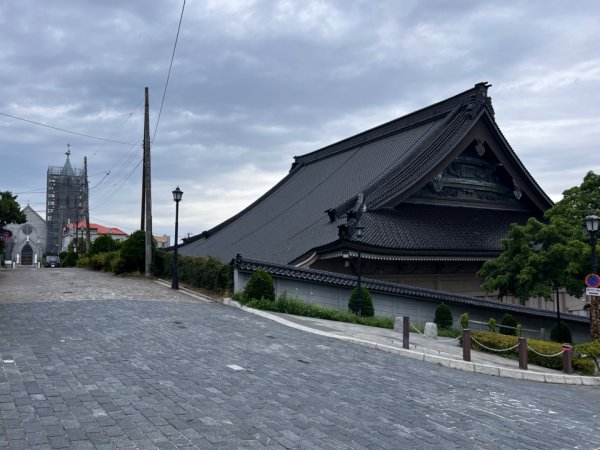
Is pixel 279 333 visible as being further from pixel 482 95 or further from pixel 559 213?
pixel 482 95

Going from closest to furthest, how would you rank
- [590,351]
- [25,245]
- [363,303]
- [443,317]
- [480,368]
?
[480,368] → [590,351] → [363,303] → [443,317] → [25,245]

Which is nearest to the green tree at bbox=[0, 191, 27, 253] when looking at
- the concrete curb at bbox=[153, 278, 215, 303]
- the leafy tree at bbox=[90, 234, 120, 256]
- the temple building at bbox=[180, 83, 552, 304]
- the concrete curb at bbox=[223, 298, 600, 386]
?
the concrete curb at bbox=[153, 278, 215, 303]

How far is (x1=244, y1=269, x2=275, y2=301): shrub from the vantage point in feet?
53.3

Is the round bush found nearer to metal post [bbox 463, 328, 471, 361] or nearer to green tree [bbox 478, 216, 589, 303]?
green tree [bbox 478, 216, 589, 303]

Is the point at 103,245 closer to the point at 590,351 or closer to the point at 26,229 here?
the point at 590,351

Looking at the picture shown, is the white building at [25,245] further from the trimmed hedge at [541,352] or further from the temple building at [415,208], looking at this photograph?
the trimmed hedge at [541,352]

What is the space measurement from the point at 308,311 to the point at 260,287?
1708 mm

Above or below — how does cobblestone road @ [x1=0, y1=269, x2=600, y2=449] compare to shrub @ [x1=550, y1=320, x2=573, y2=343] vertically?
above

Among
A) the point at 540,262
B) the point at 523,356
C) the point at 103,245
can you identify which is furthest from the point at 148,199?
the point at 523,356

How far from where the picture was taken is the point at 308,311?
53.2ft

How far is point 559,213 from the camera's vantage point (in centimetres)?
1953

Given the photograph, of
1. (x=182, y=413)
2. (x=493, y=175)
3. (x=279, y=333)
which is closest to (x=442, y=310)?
(x=279, y=333)

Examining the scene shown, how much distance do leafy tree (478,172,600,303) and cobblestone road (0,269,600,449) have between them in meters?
6.43

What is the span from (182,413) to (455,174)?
21.2 m
